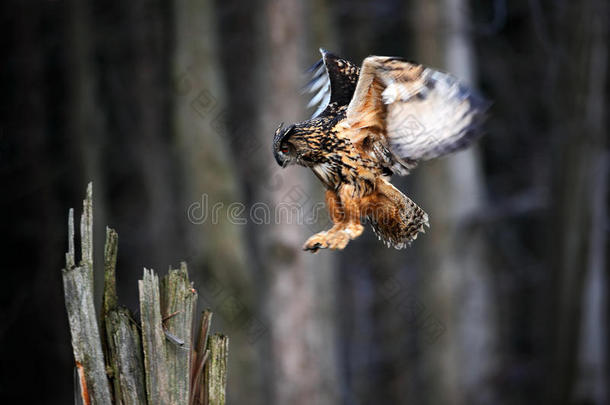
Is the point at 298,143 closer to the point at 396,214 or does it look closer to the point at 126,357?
the point at 396,214

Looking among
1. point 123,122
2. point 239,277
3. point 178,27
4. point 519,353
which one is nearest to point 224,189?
point 239,277

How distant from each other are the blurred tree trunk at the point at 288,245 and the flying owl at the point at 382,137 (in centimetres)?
451

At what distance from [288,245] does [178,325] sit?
510 centimetres

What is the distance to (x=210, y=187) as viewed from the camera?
777 centimetres

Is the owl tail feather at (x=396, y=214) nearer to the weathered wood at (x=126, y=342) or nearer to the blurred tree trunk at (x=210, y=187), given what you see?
the weathered wood at (x=126, y=342)

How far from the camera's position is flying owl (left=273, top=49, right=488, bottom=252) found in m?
2.54

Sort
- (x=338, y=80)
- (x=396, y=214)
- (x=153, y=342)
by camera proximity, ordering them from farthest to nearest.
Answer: (x=338, y=80) → (x=396, y=214) → (x=153, y=342)

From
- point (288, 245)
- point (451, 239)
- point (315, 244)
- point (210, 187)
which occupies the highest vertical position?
point (210, 187)

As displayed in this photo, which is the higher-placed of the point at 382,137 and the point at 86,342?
the point at 382,137

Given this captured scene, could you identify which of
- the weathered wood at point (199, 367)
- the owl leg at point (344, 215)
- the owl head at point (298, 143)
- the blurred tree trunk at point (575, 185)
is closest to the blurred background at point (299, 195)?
the blurred tree trunk at point (575, 185)

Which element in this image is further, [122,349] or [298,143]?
[298,143]

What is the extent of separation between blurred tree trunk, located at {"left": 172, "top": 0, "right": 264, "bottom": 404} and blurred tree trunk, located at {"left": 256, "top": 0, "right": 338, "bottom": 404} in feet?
1.22

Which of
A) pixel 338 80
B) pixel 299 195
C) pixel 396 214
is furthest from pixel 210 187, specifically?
pixel 396 214

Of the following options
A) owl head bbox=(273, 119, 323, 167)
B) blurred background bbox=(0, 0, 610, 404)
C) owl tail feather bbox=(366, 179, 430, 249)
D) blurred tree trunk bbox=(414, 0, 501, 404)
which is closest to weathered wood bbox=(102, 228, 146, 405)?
owl head bbox=(273, 119, 323, 167)
